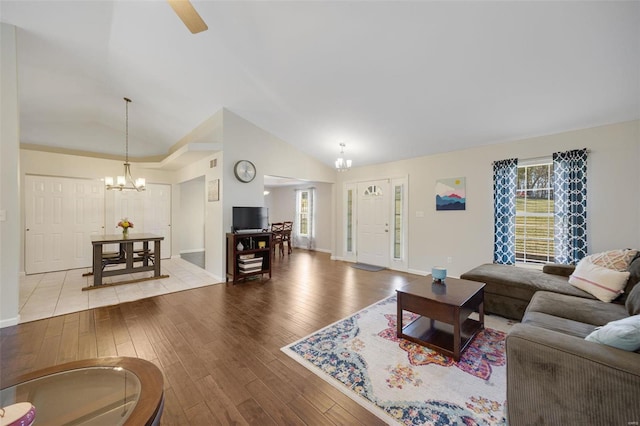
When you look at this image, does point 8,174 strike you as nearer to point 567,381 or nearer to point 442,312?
point 442,312

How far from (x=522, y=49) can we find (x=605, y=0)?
551 mm

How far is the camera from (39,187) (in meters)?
5.02

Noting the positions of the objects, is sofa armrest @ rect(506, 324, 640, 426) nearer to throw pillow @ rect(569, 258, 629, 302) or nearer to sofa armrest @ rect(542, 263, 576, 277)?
throw pillow @ rect(569, 258, 629, 302)

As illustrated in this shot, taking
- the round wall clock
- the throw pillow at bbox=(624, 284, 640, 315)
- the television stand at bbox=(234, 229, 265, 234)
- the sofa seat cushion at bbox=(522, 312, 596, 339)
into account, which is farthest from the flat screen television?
the throw pillow at bbox=(624, 284, 640, 315)

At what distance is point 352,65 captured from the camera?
2.97 meters

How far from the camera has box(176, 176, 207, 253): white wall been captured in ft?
23.3

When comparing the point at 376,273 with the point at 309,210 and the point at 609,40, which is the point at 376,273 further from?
the point at 609,40

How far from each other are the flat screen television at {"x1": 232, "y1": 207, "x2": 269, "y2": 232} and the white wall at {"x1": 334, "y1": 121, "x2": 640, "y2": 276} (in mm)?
2412

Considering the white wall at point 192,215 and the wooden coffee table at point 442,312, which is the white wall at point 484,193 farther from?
the white wall at point 192,215

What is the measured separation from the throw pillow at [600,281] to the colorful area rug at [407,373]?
887 millimetres

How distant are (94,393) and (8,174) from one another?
10.3 ft

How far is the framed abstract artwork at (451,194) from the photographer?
4.53 metres

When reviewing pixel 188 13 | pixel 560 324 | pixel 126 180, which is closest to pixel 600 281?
pixel 560 324

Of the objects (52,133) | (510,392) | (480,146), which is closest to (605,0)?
(480,146)
